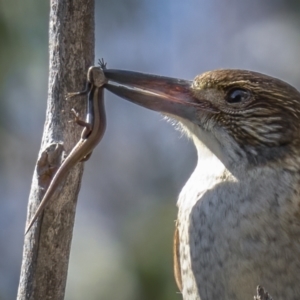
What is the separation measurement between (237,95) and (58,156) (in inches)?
40.8

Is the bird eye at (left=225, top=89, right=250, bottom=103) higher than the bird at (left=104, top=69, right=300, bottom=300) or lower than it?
higher

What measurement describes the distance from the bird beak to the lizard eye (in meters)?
0.12

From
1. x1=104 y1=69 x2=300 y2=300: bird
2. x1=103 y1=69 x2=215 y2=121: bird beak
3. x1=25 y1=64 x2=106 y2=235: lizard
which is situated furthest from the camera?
x1=103 y1=69 x2=215 y2=121: bird beak

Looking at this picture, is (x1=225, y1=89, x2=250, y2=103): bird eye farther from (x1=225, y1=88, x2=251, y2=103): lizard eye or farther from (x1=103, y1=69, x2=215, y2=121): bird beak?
(x1=103, y1=69, x2=215, y2=121): bird beak

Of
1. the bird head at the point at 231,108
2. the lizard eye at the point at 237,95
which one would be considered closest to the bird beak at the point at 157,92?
the bird head at the point at 231,108

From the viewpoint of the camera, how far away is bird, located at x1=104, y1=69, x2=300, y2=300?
401cm

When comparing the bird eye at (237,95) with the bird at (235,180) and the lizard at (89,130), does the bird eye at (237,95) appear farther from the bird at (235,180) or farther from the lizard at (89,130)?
the lizard at (89,130)

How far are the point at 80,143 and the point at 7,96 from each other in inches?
194

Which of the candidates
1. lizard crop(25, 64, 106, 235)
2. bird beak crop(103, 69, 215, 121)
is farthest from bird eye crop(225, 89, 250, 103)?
lizard crop(25, 64, 106, 235)

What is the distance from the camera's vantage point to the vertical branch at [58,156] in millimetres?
3775

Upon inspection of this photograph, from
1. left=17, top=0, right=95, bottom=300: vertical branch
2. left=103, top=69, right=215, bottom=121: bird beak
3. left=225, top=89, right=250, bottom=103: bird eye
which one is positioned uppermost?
left=225, top=89, right=250, bottom=103: bird eye

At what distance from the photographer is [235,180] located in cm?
421

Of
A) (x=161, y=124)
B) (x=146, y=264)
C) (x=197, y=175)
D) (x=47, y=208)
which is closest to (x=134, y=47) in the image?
(x=161, y=124)

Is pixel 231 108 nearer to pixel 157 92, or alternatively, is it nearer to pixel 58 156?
pixel 157 92
